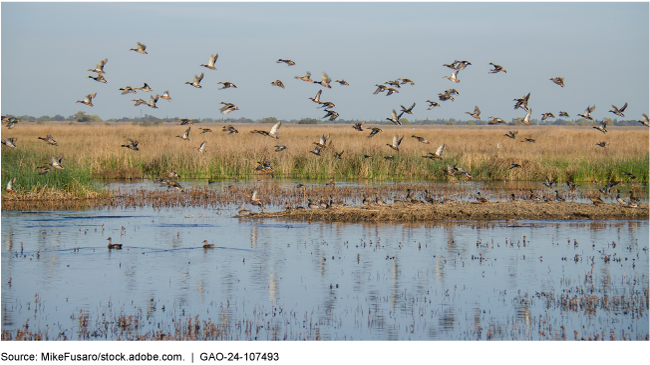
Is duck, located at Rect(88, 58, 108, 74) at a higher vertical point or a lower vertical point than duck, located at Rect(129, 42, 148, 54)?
lower

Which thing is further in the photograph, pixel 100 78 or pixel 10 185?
pixel 10 185

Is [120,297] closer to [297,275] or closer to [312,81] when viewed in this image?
[297,275]

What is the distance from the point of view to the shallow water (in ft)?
32.7

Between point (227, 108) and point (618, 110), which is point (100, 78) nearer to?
point (227, 108)

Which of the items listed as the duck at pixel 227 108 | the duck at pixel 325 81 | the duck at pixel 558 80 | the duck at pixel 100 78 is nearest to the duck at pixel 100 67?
the duck at pixel 100 78

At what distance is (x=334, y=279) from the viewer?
13016 mm

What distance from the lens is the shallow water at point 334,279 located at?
995 centimetres

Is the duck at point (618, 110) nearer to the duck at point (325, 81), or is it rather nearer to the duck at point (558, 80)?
the duck at point (558, 80)

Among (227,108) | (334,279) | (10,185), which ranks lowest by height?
(334,279)

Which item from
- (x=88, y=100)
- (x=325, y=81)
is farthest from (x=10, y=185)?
(x=325, y=81)

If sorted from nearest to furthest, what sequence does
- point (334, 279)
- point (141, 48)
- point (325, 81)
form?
point (334, 279)
point (141, 48)
point (325, 81)

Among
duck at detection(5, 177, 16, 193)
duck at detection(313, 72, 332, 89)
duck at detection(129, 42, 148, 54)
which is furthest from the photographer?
duck at detection(5, 177, 16, 193)

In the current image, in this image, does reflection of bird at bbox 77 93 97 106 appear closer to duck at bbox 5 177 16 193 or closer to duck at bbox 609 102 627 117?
duck at bbox 5 177 16 193

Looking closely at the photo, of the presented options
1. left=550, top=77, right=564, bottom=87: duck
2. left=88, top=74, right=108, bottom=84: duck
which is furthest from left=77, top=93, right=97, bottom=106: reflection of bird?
left=550, top=77, right=564, bottom=87: duck
